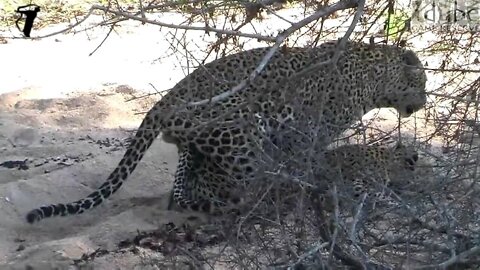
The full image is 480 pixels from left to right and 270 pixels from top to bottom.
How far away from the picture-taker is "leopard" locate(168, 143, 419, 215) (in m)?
3.60

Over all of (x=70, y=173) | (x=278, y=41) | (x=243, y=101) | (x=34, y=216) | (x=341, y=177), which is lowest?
(x=34, y=216)

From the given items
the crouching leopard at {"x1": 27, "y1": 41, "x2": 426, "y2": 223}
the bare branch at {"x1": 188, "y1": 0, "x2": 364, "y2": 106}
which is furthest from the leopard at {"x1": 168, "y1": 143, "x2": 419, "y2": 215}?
the bare branch at {"x1": 188, "y1": 0, "x2": 364, "y2": 106}

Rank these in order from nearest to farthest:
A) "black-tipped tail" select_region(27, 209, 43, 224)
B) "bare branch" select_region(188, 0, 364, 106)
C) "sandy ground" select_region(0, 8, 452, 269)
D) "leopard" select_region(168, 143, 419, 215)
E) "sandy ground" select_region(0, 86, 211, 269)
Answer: "bare branch" select_region(188, 0, 364, 106) → "leopard" select_region(168, 143, 419, 215) → "sandy ground" select_region(0, 8, 452, 269) → "sandy ground" select_region(0, 86, 211, 269) → "black-tipped tail" select_region(27, 209, 43, 224)

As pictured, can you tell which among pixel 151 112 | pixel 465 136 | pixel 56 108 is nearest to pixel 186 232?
pixel 151 112

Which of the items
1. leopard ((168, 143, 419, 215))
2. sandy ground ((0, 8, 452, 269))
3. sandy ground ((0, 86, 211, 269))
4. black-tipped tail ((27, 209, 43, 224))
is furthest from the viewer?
black-tipped tail ((27, 209, 43, 224))

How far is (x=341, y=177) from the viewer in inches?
141

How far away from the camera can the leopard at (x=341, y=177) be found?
360 centimetres

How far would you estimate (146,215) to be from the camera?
5.65 m

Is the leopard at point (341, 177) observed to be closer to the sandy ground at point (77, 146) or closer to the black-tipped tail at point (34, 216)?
the sandy ground at point (77, 146)

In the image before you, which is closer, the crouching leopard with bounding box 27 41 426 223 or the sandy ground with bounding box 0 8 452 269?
the sandy ground with bounding box 0 8 452 269

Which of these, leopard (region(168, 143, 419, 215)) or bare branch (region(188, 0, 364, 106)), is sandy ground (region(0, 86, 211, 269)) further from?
bare branch (region(188, 0, 364, 106))

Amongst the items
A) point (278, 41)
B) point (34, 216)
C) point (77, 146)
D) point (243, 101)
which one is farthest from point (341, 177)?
point (77, 146)

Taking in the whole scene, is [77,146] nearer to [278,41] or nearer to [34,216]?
[34,216]

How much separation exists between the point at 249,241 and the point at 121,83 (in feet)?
15.9
